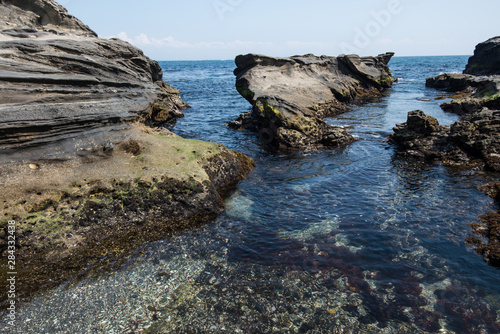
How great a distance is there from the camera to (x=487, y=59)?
63000mm

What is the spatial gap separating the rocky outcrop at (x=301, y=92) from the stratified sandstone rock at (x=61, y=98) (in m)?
9.50

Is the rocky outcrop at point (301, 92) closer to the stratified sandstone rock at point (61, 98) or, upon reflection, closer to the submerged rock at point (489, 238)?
the stratified sandstone rock at point (61, 98)

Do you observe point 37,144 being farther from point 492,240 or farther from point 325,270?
point 492,240

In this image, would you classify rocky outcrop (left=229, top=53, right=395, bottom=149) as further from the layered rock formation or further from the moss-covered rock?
the moss-covered rock

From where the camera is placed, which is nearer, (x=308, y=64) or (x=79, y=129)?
(x=79, y=129)

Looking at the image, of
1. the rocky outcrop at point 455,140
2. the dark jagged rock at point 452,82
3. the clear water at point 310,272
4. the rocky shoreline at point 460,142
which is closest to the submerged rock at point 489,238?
the rocky shoreline at point 460,142

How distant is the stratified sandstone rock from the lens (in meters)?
10.8

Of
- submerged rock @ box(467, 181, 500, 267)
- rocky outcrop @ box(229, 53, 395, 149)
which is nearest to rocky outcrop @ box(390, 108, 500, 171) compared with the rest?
rocky outcrop @ box(229, 53, 395, 149)

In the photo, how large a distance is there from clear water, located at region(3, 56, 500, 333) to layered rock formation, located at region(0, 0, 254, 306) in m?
1.10

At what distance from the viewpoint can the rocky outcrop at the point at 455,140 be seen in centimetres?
1684

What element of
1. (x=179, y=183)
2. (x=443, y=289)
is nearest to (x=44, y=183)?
(x=179, y=183)

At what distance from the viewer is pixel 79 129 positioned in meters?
12.2

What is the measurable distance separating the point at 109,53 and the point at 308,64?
25.6 meters

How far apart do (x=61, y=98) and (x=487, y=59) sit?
260 ft
